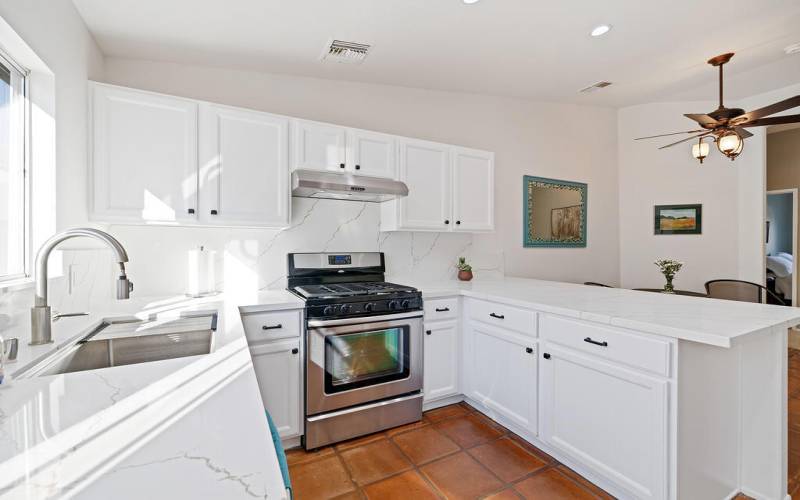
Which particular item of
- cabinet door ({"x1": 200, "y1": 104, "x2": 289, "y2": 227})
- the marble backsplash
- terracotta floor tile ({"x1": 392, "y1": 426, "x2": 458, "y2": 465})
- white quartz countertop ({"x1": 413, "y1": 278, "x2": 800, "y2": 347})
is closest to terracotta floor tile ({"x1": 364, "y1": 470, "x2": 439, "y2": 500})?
terracotta floor tile ({"x1": 392, "y1": 426, "x2": 458, "y2": 465})

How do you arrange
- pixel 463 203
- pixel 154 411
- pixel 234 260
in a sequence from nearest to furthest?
pixel 154 411 < pixel 234 260 < pixel 463 203

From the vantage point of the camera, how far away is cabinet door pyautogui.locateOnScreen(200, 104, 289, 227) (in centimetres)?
229

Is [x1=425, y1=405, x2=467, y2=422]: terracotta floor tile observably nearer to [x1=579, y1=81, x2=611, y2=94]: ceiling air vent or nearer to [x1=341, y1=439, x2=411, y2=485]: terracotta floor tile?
[x1=341, y1=439, x2=411, y2=485]: terracotta floor tile

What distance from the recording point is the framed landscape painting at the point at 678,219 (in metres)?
4.32

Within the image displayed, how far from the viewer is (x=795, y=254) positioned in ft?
17.4

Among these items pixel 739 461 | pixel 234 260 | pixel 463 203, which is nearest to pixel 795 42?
pixel 463 203

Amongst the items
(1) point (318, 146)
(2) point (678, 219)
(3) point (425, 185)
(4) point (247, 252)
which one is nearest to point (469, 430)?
(3) point (425, 185)

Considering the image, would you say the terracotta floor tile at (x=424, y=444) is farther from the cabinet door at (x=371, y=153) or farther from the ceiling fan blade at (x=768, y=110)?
the ceiling fan blade at (x=768, y=110)

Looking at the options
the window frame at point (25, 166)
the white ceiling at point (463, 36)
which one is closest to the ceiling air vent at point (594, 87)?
the white ceiling at point (463, 36)

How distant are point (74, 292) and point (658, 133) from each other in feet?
17.8

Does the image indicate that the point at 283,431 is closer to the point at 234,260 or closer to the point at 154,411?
the point at 234,260

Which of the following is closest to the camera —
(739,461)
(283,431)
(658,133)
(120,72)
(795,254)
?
(739,461)

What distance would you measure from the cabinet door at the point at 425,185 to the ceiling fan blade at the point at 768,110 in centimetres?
217

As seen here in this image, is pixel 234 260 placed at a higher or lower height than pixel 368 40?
lower
